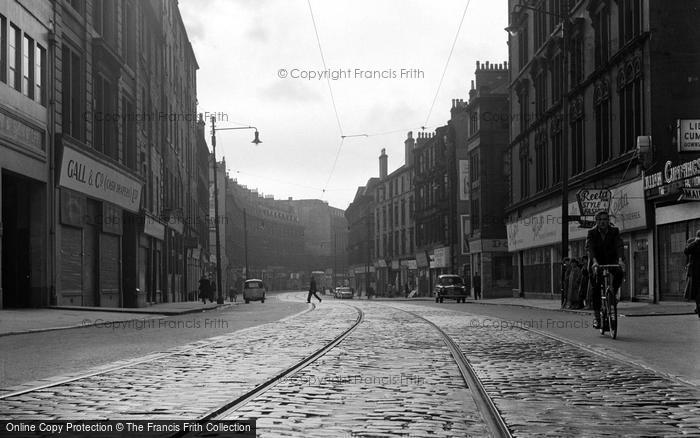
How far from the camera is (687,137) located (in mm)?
28109

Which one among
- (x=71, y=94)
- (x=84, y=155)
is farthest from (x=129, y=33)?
(x=84, y=155)

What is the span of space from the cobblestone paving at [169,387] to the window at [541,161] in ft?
114

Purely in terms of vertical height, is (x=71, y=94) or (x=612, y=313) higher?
(x=71, y=94)

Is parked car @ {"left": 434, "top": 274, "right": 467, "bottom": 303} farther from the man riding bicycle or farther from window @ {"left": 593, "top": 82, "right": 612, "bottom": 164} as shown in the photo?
the man riding bicycle

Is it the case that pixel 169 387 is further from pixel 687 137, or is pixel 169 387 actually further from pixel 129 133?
pixel 129 133

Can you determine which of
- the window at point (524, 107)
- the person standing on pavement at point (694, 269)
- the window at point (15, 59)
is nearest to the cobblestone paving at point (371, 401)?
the person standing on pavement at point (694, 269)

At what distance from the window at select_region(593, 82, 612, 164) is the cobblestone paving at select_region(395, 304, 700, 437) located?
24.6 m

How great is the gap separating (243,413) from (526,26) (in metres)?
47.2

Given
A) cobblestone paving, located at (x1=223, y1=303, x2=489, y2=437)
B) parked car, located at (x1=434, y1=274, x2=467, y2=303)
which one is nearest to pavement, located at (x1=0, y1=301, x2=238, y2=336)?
cobblestone paving, located at (x1=223, y1=303, x2=489, y2=437)

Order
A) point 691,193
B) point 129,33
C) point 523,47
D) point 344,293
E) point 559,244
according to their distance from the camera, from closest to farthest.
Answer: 1. point 691,193
2. point 129,33
3. point 559,244
4. point 523,47
5. point 344,293

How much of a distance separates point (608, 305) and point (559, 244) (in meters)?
30.1

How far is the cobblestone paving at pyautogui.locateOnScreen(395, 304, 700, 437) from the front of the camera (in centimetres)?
630

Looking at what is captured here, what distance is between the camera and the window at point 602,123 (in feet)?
115

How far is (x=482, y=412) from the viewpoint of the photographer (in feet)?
22.5
